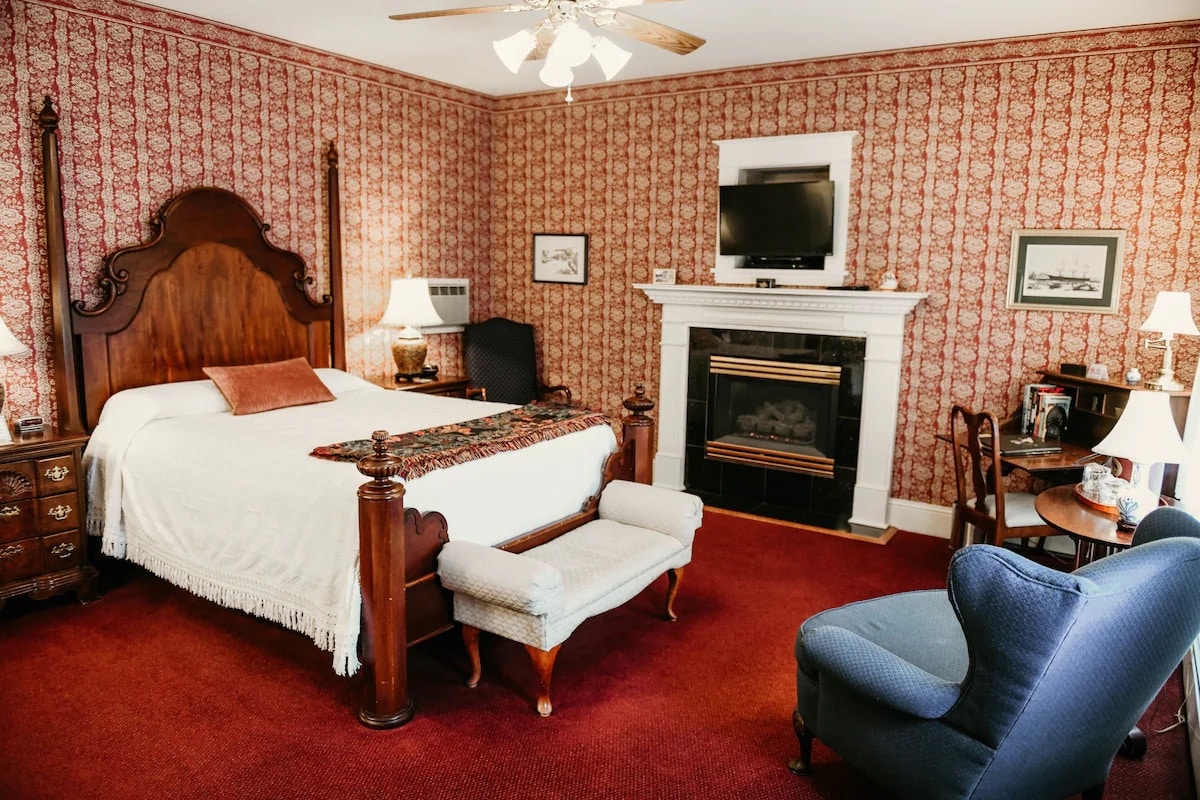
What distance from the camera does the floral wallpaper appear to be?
404 cm

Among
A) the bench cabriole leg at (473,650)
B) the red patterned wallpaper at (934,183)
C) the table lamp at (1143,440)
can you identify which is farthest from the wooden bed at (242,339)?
the table lamp at (1143,440)

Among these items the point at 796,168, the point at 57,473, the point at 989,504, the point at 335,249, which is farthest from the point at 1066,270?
the point at 57,473

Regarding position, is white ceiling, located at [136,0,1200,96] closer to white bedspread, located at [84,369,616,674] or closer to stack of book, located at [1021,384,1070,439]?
stack of book, located at [1021,384,1070,439]

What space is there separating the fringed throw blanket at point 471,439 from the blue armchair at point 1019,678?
1520mm

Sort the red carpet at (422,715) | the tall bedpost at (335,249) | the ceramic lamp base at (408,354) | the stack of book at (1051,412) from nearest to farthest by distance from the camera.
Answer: the red carpet at (422,715)
the stack of book at (1051,412)
the tall bedpost at (335,249)
the ceramic lamp base at (408,354)

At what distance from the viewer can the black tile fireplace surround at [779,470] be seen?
5.05m

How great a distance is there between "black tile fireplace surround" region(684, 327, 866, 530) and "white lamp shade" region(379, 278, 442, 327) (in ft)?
5.74

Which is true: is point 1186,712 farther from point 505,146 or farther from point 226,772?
point 505,146

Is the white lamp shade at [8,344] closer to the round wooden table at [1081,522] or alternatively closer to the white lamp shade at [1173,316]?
the round wooden table at [1081,522]

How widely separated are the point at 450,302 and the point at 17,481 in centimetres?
311

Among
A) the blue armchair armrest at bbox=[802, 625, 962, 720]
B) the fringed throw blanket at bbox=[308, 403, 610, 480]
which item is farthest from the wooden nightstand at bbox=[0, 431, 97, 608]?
the blue armchair armrest at bbox=[802, 625, 962, 720]

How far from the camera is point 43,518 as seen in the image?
3516mm

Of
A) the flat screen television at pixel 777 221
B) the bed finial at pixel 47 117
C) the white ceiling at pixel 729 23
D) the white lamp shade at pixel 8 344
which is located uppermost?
the white ceiling at pixel 729 23

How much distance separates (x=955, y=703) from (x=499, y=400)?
443 centimetres
